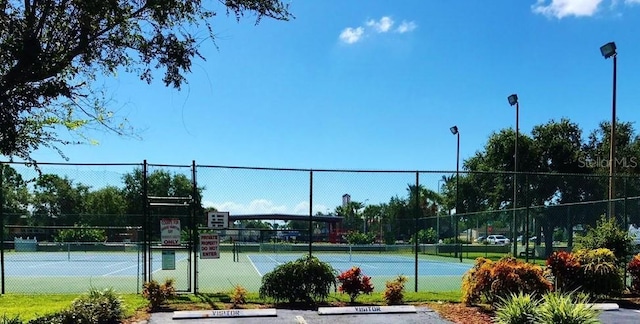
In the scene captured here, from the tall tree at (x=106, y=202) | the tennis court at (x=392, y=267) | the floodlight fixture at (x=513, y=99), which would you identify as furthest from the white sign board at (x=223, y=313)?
the floodlight fixture at (x=513, y=99)

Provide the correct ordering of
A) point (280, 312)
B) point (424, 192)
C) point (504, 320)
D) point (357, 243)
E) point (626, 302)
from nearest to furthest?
point (504, 320)
point (280, 312)
point (626, 302)
point (357, 243)
point (424, 192)

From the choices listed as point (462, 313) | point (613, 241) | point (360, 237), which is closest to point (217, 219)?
point (462, 313)

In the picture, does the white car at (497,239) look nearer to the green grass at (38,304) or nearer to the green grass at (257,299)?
the green grass at (257,299)

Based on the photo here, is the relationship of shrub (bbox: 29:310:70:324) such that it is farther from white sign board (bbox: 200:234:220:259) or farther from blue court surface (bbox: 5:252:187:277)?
blue court surface (bbox: 5:252:187:277)

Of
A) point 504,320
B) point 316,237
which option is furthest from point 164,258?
point 504,320

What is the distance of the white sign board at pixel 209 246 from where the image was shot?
11477mm

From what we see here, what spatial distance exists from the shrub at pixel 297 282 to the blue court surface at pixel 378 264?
866 centimetres

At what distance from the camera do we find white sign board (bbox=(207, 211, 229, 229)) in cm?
1184

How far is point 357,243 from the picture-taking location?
22312mm

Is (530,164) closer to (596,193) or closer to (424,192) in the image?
(424,192)

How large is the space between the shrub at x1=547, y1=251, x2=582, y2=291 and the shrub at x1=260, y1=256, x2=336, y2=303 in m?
4.64

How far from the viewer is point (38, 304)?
10297 millimetres

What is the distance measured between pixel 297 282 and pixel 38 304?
188 inches

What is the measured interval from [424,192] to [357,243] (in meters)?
18.3
